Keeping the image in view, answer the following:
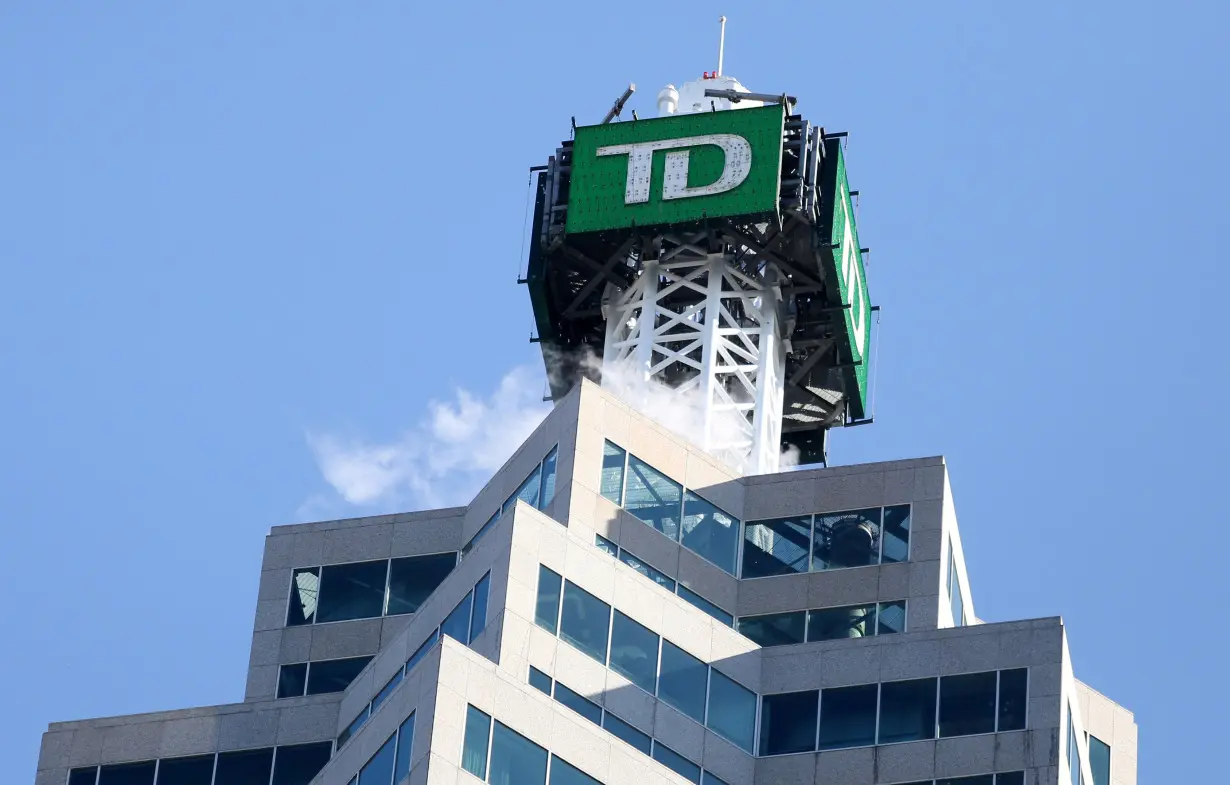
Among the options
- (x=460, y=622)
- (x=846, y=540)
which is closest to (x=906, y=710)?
(x=846, y=540)

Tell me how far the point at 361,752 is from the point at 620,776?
6.30 metres

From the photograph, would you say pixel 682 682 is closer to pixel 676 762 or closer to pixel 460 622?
pixel 676 762

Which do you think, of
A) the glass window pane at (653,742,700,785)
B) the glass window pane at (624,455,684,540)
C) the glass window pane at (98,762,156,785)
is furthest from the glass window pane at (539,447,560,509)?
the glass window pane at (98,762,156,785)

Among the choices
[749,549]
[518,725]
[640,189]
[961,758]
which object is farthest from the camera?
[640,189]

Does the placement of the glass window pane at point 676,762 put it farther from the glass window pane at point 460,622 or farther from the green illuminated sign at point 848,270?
the green illuminated sign at point 848,270

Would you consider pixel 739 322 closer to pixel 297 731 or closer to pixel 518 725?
pixel 297 731

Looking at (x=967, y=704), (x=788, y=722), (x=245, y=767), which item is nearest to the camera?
(x=967, y=704)

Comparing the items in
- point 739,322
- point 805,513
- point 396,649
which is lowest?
point 396,649

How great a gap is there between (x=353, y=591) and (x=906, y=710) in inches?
704

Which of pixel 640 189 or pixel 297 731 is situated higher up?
pixel 640 189

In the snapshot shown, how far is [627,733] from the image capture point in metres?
84.9

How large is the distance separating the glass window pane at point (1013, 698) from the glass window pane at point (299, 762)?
1883cm

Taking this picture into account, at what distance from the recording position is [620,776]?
81.2 meters

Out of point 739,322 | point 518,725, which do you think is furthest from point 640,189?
point 518,725
